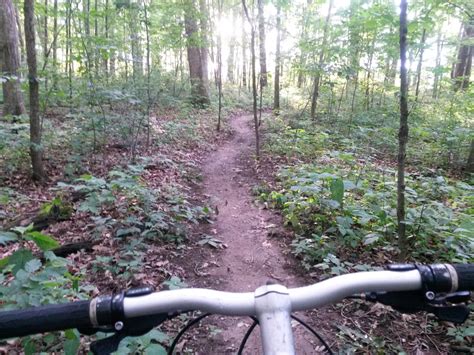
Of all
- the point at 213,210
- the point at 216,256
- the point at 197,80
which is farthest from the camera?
the point at 197,80

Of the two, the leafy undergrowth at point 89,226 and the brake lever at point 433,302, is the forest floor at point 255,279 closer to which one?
the leafy undergrowth at point 89,226

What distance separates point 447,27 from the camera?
33.2m

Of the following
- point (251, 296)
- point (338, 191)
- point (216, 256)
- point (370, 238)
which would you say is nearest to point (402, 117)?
point (338, 191)

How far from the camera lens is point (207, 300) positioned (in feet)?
3.68

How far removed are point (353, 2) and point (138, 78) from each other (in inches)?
332

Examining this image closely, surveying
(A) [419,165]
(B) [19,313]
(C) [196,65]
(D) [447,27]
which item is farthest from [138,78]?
(D) [447,27]

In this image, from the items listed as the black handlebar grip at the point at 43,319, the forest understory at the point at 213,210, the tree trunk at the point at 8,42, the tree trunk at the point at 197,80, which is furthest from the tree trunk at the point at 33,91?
the tree trunk at the point at 197,80

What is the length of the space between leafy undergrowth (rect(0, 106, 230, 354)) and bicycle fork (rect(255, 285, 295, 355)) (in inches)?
58.2

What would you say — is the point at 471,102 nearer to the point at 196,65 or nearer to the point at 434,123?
the point at 434,123

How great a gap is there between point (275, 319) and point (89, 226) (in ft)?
16.2

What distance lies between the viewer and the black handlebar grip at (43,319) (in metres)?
1.01

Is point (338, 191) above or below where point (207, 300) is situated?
below

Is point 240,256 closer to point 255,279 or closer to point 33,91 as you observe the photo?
point 255,279

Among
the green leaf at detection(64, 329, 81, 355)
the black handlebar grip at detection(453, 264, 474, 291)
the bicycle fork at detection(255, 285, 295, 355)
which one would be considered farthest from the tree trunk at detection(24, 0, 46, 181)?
the black handlebar grip at detection(453, 264, 474, 291)
